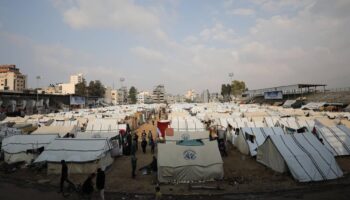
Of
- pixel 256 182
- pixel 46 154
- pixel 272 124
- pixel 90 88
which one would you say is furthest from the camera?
pixel 90 88

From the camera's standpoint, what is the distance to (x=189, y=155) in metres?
13.4

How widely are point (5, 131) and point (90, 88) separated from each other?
3550 inches

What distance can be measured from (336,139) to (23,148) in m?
20.9

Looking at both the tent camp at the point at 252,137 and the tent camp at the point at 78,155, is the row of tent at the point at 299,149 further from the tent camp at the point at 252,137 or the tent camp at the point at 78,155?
the tent camp at the point at 78,155

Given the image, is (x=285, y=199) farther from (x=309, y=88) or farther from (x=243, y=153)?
(x=309, y=88)

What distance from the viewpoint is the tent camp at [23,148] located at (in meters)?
16.8

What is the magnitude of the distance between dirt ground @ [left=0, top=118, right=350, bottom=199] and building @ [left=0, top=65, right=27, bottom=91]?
119 metres

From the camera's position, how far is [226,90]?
449 feet

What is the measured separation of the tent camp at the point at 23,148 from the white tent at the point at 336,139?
1882 cm

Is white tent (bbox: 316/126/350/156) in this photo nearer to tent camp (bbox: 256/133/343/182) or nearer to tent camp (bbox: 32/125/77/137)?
tent camp (bbox: 256/133/343/182)

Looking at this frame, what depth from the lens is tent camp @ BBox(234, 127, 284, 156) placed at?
18.3 m

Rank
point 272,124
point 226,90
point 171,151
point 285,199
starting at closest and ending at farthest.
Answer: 1. point 285,199
2. point 171,151
3. point 272,124
4. point 226,90

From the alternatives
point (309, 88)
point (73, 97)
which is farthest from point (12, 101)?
point (309, 88)

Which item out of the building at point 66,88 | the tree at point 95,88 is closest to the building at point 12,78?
the building at point 66,88
